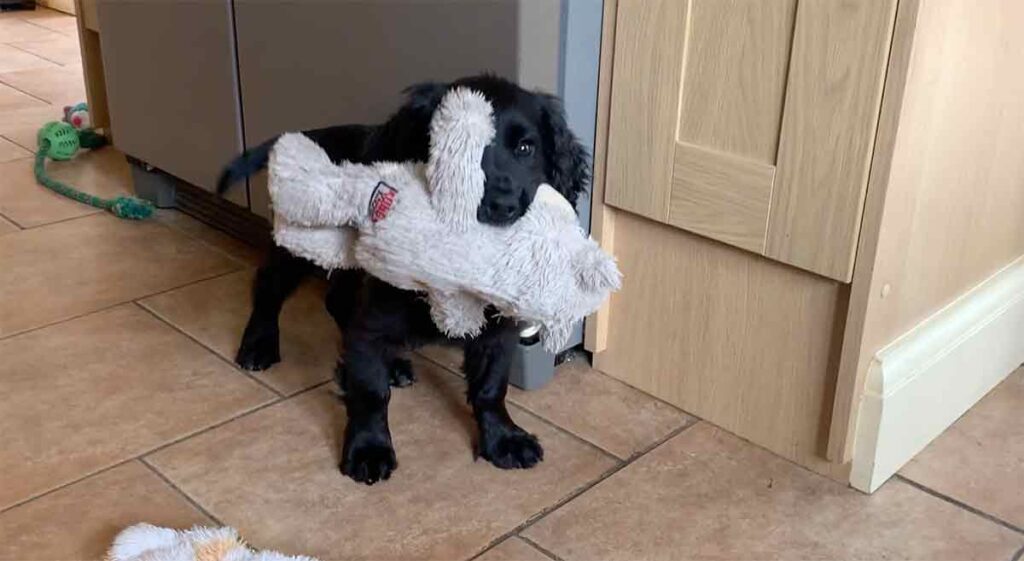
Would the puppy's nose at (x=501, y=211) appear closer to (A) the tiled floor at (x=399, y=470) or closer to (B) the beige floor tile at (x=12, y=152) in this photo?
(A) the tiled floor at (x=399, y=470)

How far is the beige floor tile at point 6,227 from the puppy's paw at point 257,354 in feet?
2.87

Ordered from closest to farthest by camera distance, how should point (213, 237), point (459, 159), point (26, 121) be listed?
point (459, 159) < point (213, 237) < point (26, 121)

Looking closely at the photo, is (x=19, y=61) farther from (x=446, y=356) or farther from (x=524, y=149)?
(x=524, y=149)

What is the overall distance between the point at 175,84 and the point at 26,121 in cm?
124

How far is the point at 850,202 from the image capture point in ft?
4.22

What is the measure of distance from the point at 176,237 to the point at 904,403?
5.16 ft

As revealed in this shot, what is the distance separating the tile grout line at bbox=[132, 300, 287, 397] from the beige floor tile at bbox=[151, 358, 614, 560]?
7 centimetres

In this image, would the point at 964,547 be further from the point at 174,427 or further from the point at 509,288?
the point at 174,427

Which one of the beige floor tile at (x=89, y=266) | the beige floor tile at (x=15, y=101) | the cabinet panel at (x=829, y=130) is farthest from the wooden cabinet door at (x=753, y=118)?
the beige floor tile at (x=15, y=101)

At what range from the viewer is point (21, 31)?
461cm

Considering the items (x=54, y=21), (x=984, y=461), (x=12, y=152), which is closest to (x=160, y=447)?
(x=984, y=461)

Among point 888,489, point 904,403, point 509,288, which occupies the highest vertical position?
point 509,288

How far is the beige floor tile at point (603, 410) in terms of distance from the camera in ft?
5.03

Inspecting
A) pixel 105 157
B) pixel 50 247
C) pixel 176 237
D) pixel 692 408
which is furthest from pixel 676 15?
pixel 105 157
